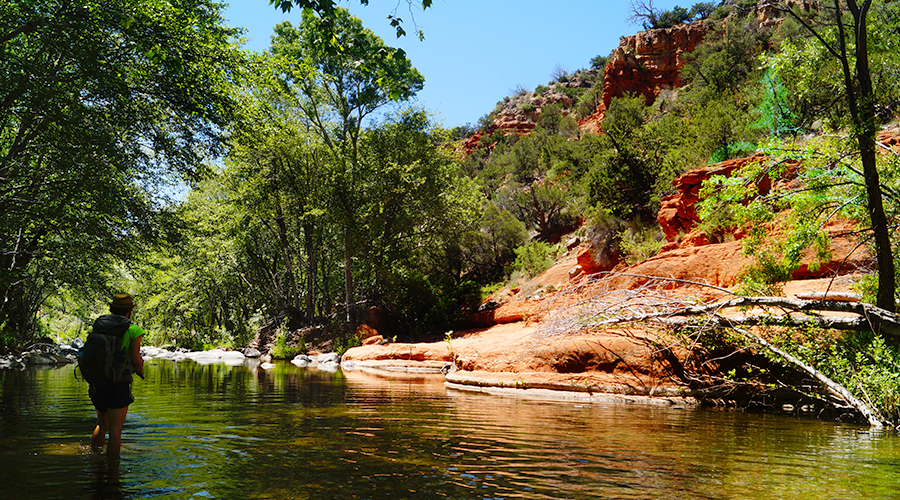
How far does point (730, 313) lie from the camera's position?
12305 millimetres

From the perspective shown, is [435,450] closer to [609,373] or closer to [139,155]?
[609,373]

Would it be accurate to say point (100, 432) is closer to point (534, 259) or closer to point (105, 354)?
point (105, 354)

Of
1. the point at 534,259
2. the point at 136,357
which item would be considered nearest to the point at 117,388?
the point at 136,357

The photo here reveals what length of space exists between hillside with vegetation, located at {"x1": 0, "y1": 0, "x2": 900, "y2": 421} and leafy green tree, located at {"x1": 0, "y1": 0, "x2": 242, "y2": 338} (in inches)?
2.6

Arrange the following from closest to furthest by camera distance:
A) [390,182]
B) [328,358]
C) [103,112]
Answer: [103,112] → [328,358] → [390,182]

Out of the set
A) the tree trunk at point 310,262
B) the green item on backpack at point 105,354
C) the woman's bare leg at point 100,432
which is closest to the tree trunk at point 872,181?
the green item on backpack at point 105,354

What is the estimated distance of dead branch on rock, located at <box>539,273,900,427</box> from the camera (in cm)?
910

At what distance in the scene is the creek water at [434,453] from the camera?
445cm

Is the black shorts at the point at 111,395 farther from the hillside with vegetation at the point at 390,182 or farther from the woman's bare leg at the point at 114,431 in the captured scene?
the hillside with vegetation at the point at 390,182

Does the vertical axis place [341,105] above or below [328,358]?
above

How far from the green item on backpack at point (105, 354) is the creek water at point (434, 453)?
2.69ft

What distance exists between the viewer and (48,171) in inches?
420

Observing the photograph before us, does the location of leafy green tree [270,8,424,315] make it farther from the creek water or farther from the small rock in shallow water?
the creek water

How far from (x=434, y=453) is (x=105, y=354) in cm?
350
